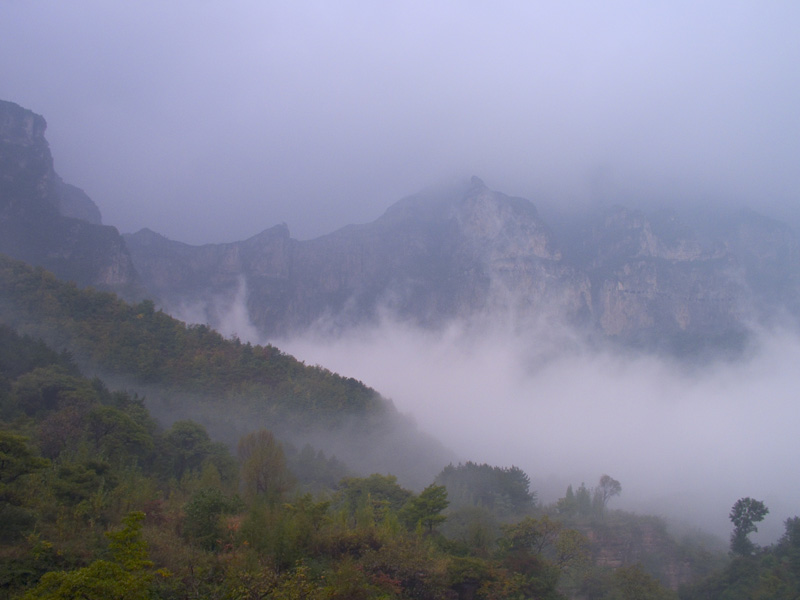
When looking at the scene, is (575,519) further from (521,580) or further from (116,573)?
(116,573)

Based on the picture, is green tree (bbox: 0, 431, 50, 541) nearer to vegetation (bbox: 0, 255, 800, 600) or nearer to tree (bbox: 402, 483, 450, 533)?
vegetation (bbox: 0, 255, 800, 600)

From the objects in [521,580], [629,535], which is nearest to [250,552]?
[521,580]

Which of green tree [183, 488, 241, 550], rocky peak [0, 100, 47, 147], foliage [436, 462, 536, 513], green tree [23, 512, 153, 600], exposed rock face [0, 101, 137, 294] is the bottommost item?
green tree [183, 488, 241, 550]

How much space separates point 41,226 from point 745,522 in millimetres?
168462

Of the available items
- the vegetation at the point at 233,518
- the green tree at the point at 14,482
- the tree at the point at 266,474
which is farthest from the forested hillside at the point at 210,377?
the green tree at the point at 14,482

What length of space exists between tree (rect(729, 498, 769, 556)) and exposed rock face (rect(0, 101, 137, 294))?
150622mm

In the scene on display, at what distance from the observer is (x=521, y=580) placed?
1262 inches

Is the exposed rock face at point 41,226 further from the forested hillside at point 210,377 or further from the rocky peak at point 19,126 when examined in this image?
the forested hillside at point 210,377

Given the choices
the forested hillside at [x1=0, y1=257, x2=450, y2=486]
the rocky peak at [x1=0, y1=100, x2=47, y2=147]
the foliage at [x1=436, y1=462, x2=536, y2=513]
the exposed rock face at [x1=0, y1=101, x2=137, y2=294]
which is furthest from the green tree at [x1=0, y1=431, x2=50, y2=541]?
the rocky peak at [x1=0, y1=100, x2=47, y2=147]

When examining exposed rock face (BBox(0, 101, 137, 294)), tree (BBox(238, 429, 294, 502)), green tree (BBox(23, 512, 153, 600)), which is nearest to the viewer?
green tree (BBox(23, 512, 153, 600))

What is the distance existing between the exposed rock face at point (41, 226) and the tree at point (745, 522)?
150622 millimetres

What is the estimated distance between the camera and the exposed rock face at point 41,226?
14400 cm

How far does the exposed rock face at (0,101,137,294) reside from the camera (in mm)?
144000

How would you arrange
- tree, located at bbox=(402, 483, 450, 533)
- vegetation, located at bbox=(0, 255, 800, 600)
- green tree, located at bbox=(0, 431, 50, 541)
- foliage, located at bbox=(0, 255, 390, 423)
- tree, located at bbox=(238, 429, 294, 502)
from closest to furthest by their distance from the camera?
vegetation, located at bbox=(0, 255, 800, 600) < green tree, located at bbox=(0, 431, 50, 541) < tree, located at bbox=(402, 483, 450, 533) < tree, located at bbox=(238, 429, 294, 502) < foliage, located at bbox=(0, 255, 390, 423)
